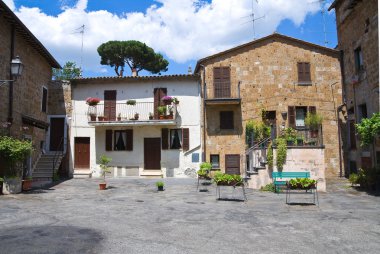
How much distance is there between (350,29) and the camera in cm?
1781

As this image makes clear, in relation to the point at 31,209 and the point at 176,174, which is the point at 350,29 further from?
the point at 31,209

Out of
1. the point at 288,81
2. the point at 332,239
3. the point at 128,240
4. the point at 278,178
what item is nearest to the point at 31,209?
the point at 128,240

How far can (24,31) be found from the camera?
1521cm

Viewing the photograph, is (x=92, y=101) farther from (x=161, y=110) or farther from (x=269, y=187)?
(x=269, y=187)

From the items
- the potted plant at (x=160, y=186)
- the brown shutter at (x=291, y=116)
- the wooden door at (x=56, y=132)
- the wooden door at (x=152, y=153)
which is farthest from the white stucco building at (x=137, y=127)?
the brown shutter at (x=291, y=116)

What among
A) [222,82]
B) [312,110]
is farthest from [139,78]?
[312,110]

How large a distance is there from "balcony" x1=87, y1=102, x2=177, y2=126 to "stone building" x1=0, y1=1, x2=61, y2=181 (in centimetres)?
313

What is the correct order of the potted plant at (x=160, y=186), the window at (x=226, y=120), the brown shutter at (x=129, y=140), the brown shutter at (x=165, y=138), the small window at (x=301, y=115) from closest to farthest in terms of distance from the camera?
the potted plant at (x=160, y=186) < the small window at (x=301, y=115) < the window at (x=226, y=120) < the brown shutter at (x=165, y=138) < the brown shutter at (x=129, y=140)

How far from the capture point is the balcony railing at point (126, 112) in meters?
19.4

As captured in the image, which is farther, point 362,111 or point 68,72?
point 68,72

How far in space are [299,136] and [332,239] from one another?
8.12 meters

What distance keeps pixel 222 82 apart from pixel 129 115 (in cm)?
631

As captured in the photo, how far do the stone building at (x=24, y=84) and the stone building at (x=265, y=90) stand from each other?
9.79 metres

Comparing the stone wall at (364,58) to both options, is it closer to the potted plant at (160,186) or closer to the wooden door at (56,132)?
the potted plant at (160,186)
